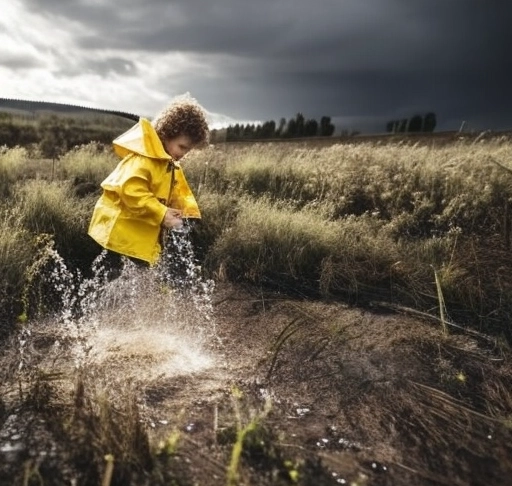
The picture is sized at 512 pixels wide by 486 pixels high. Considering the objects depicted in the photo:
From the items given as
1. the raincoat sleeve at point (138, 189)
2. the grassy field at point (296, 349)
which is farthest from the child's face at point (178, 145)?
the grassy field at point (296, 349)

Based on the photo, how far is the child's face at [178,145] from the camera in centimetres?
357

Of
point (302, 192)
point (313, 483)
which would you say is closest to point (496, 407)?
point (313, 483)

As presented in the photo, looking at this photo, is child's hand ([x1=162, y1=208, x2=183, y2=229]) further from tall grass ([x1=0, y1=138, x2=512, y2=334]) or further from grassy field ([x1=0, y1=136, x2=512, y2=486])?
tall grass ([x1=0, y1=138, x2=512, y2=334])

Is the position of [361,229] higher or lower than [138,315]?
higher

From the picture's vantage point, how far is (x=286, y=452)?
2500 millimetres

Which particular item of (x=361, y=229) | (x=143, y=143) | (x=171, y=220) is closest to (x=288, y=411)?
(x=171, y=220)

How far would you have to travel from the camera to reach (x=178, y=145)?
3.60 meters

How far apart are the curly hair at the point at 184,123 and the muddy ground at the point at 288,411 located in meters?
1.51

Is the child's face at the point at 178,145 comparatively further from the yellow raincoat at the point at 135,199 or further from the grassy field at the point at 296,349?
the grassy field at the point at 296,349

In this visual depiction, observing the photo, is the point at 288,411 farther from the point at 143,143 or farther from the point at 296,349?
the point at 143,143

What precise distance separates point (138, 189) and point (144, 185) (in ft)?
0.23

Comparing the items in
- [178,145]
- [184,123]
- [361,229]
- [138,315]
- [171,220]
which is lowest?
[138,315]

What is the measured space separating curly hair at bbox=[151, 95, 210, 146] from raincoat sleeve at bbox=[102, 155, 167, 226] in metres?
0.39

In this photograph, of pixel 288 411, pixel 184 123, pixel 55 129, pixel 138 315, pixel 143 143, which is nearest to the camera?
pixel 288 411
